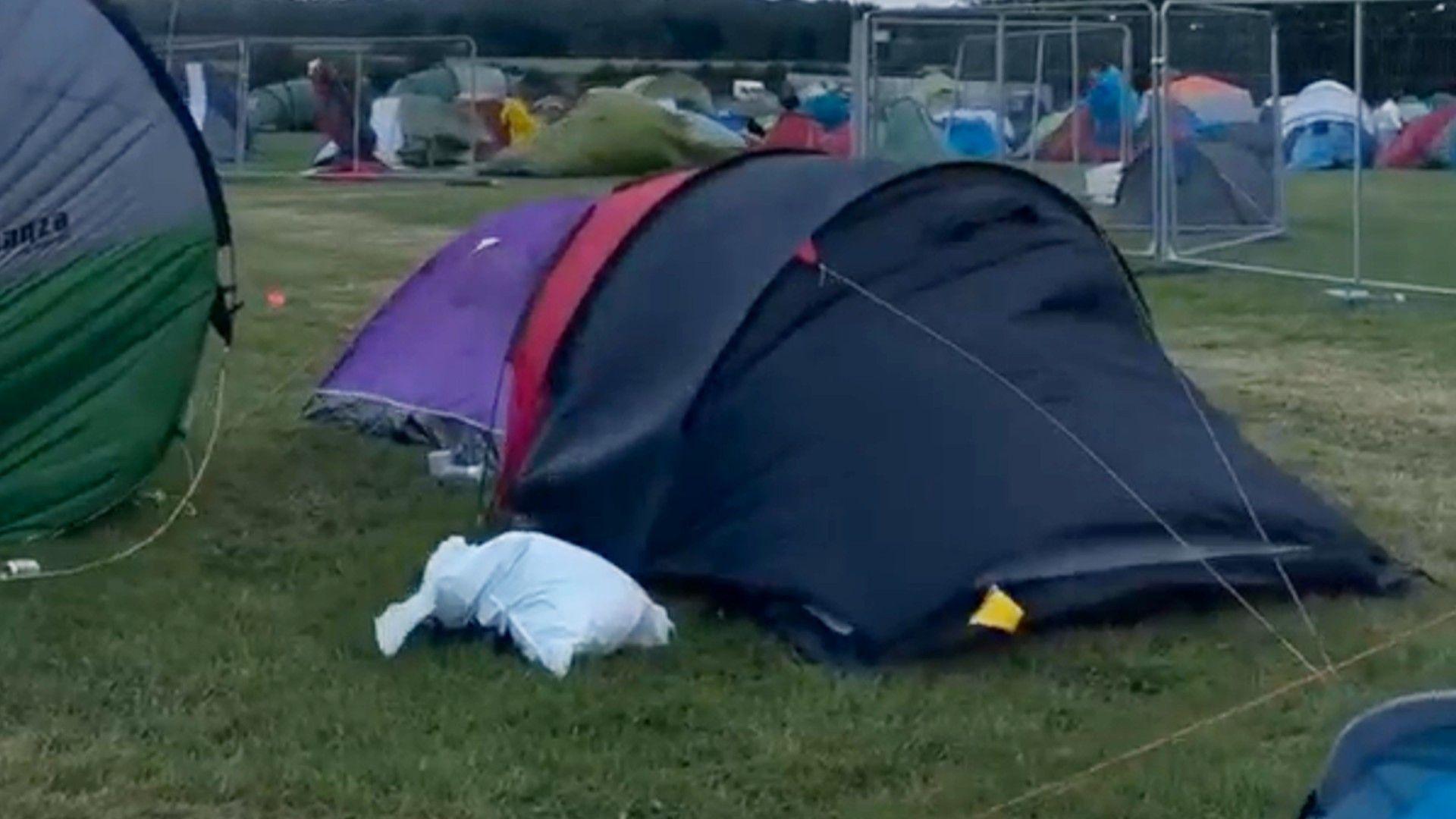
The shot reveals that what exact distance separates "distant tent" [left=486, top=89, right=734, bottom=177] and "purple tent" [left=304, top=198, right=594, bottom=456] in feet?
55.5

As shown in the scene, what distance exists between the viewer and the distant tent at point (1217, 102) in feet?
58.6

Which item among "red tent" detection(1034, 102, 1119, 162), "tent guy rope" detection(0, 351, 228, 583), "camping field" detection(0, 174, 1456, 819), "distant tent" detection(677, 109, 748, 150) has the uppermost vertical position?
"red tent" detection(1034, 102, 1119, 162)

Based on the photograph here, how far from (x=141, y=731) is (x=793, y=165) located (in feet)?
8.98

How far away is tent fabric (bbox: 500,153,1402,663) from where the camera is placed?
6293 mm

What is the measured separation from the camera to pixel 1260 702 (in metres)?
5.91

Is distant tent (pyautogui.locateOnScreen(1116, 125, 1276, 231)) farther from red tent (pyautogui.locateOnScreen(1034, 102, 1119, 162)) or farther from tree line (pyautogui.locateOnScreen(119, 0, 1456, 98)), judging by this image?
tree line (pyautogui.locateOnScreen(119, 0, 1456, 98))

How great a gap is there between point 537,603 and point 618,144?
20.7m

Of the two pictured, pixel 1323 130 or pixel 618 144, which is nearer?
pixel 618 144

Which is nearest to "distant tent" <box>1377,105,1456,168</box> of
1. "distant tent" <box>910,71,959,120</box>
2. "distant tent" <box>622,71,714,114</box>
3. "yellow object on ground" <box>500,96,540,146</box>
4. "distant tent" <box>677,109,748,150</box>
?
"distant tent" <box>910,71,959,120</box>

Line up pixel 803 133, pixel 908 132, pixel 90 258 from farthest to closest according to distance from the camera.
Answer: pixel 803 133 < pixel 908 132 < pixel 90 258

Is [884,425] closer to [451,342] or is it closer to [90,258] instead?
[90,258]

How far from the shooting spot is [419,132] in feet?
94.3

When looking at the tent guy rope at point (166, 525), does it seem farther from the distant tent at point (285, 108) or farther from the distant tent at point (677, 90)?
the distant tent at point (285, 108)

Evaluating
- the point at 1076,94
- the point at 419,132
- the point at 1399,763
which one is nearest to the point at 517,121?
the point at 419,132
